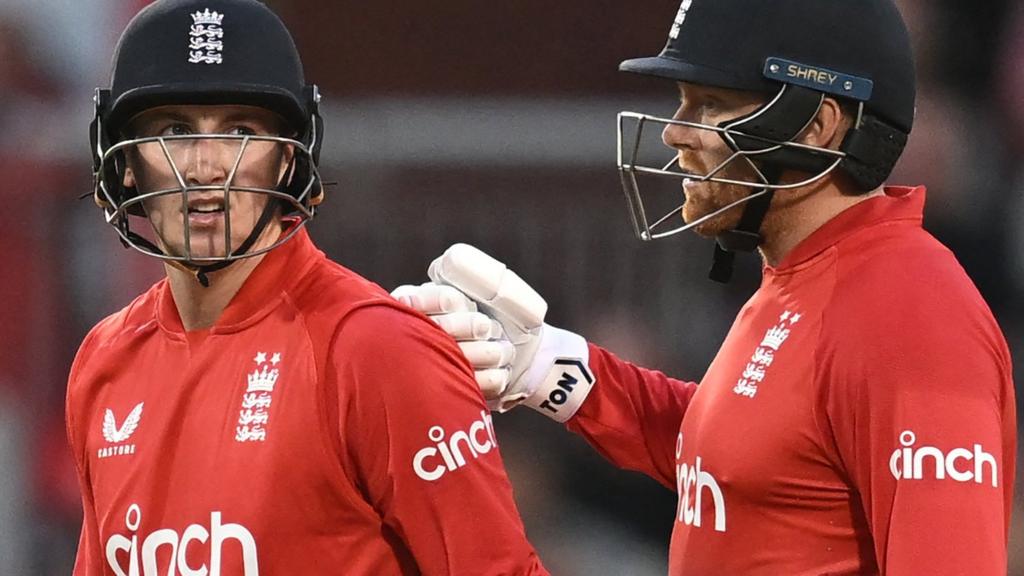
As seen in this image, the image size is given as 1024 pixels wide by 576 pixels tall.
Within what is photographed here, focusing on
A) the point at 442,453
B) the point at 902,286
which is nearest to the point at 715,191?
the point at 902,286

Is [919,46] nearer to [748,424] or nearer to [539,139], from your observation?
[539,139]

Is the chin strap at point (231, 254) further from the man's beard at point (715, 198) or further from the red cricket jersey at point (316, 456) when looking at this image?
the man's beard at point (715, 198)

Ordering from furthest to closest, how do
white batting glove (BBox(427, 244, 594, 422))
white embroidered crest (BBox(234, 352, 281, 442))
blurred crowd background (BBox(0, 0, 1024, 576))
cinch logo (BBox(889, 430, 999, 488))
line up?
1. blurred crowd background (BBox(0, 0, 1024, 576))
2. white batting glove (BBox(427, 244, 594, 422))
3. white embroidered crest (BBox(234, 352, 281, 442))
4. cinch logo (BBox(889, 430, 999, 488))

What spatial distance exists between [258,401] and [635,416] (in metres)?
0.92

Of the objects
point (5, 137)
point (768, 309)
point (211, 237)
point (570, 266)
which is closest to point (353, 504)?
point (211, 237)

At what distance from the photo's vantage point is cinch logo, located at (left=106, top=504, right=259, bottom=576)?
2.17 m

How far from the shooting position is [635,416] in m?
2.96

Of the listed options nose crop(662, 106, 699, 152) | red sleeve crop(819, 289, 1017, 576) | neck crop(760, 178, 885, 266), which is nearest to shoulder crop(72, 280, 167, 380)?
nose crop(662, 106, 699, 152)

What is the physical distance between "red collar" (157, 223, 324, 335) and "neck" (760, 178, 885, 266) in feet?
2.25

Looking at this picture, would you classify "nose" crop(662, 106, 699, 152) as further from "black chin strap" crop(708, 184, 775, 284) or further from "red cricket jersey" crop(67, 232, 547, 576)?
"red cricket jersey" crop(67, 232, 547, 576)

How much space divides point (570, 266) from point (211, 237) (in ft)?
8.03

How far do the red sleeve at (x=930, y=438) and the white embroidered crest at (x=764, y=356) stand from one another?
0.72 ft

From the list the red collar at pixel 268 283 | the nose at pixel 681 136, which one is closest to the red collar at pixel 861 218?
the nose at pixel 681 136

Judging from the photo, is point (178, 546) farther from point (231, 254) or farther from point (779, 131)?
point (779, 131)
